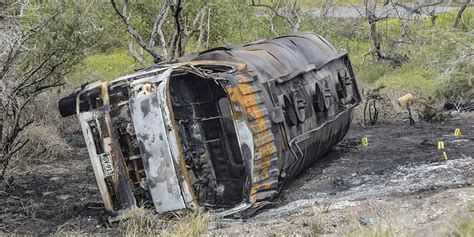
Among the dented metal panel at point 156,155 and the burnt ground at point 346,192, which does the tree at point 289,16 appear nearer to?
the burnt ground at point 346,192

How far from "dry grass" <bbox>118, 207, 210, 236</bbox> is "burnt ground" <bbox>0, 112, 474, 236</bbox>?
0.21 m

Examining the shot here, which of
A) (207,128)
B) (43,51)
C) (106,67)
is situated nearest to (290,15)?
(106,67)

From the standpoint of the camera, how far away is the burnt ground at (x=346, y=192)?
21.5 ft

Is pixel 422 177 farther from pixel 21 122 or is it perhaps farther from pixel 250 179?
pixel 21 122

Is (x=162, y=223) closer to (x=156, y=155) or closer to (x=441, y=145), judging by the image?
(x=156, y=155)

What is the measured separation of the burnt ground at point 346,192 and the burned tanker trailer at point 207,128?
0.45 m

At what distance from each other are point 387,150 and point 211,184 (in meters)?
4.00

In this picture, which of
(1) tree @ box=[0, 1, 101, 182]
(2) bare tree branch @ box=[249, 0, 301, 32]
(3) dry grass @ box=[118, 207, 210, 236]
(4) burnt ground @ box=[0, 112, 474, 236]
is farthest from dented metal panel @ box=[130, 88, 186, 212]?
(2) bare tree branch @ box=[249, 0, 301, 32]

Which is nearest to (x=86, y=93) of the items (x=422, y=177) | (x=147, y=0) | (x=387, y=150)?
(x=422, y=177)

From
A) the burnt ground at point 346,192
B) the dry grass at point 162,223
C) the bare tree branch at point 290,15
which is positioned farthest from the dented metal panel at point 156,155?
the bare tree branch at point 290,15

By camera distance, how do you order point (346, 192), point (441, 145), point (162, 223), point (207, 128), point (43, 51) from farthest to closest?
1. point (43, 51)
2. point (441, 145)
3. point (207, 128)
4. point (346, 192)
5. point (162, 223)

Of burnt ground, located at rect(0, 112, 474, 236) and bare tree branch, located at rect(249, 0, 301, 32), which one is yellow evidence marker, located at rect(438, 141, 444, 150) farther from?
bare tree branch, located at rect(249, 0, 301, 32)

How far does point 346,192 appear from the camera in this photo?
27.9 ft

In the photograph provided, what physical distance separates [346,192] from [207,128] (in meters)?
1.94
